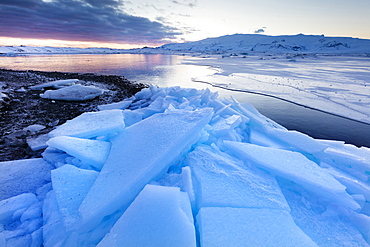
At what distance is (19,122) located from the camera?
3.77m

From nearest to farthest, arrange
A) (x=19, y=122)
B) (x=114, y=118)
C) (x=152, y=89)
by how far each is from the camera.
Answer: (x=114, y=118) → (x=19, y=122) → (x=152, y=89)

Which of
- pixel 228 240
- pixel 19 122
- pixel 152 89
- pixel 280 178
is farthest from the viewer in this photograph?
pixel 152 89

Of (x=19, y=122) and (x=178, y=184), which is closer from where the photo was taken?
(x=178, y=184)

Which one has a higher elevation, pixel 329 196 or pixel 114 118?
pixel 114 118

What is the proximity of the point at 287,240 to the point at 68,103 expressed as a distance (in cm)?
602

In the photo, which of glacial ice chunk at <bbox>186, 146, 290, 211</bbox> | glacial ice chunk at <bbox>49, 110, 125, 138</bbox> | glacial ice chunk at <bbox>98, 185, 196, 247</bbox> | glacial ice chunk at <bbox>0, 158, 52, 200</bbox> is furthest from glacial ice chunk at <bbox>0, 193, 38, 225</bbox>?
glacial ice chunk at <bbox>186, 146, 290, 211</bbox>

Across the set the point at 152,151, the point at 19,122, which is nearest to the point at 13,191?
the point at 152,151

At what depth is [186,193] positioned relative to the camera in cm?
134

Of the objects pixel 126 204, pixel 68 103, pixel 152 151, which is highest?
pixel 152 151

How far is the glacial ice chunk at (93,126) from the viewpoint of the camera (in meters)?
2.23

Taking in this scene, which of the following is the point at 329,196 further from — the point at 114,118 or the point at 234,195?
the point at 114,118

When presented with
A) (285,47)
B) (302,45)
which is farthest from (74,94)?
(302,45)

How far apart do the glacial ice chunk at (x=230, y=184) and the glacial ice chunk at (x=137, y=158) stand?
25cm

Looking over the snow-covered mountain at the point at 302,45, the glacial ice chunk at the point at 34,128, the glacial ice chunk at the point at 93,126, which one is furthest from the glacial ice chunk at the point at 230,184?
the snow-covered mountain at the point at 302,45
